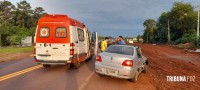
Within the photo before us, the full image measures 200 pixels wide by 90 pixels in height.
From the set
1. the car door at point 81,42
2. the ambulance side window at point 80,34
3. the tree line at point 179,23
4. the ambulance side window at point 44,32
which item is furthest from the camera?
the tree line at point 179,23

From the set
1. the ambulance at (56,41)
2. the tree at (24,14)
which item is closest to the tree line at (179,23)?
the tree at (24,14)

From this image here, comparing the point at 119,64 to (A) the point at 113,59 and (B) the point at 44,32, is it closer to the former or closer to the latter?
(A) the point at 113,59

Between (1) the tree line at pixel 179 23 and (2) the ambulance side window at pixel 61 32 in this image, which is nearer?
(2) the ambulance side window at pixel 61 32

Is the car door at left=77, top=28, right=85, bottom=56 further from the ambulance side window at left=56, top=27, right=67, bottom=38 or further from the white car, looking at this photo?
the white car

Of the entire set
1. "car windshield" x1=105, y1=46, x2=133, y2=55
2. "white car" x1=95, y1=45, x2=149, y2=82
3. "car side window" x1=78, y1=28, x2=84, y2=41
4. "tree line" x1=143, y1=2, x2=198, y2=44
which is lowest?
"white car" x1=95, y1=45, x2=149, y2=82

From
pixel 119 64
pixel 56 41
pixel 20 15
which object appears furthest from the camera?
pixel 20 15

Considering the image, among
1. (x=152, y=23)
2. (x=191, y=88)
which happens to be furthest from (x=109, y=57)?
(x=152, y=23)

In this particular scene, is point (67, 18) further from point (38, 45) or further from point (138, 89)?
point (138, 89)

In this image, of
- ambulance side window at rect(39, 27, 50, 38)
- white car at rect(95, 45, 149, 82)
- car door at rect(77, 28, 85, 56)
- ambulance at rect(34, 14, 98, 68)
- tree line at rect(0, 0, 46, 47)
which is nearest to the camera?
white car at rect(95, 45, 149, 82)

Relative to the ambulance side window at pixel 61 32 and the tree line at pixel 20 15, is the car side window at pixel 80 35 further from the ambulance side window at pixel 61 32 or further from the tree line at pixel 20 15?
the tree line at pixel 20 15

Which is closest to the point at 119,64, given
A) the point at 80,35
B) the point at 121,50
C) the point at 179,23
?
the point at 121,50

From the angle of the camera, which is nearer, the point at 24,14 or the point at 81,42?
the point at 81,42

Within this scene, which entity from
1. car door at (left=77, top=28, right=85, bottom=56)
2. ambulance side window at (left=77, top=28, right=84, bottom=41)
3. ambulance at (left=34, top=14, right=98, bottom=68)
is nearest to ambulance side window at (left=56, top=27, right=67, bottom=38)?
ambulance at (left=34, top=14, right=98, bottom=68)

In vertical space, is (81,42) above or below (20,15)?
below
